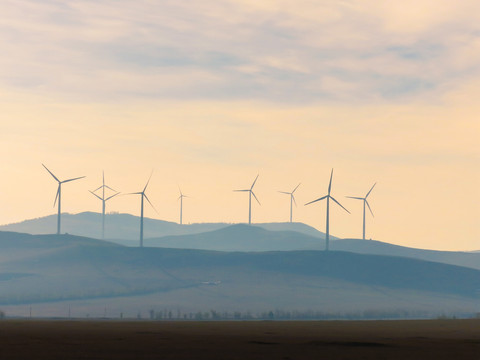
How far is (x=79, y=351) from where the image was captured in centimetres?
9038

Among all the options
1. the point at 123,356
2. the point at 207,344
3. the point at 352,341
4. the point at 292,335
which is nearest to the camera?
the point at 123,356

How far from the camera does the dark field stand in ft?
293

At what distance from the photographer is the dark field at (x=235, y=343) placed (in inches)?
3516

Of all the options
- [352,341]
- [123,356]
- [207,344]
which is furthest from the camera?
[352,341]

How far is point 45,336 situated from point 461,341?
44959mm

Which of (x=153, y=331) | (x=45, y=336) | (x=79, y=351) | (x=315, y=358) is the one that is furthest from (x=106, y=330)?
(x=315, y=358)

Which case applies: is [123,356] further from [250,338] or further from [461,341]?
[461,341]

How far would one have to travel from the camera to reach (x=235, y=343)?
4117 inches

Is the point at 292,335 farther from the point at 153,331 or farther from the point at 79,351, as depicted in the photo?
the point at 79,351

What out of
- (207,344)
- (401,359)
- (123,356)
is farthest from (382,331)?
(123,356)

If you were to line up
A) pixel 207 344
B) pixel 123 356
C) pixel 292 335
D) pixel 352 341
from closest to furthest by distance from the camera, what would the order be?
pixel 123 356 < pixel 207 344 < pixel 352 341 < pixel 292 335

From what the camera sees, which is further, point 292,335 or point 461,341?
point 292,335

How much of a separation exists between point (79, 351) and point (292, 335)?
38.5m

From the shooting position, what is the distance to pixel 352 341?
4422 inches
